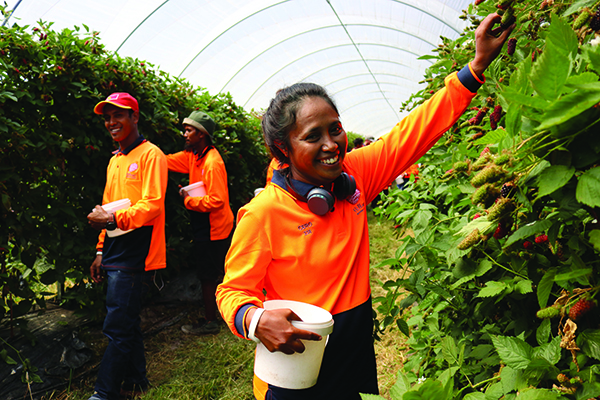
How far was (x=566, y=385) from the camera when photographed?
2.57 feet

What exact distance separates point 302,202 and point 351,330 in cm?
55

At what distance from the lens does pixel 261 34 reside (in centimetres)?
1080

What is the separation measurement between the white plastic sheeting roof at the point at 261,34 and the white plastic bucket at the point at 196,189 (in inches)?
179

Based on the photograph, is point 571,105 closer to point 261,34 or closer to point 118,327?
point 118,327

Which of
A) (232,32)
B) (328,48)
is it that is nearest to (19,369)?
(232,32)

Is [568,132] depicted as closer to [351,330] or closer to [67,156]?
[351,330]

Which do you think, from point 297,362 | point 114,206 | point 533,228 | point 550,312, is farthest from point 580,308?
point 114,206

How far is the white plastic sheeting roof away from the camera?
7.40 metres

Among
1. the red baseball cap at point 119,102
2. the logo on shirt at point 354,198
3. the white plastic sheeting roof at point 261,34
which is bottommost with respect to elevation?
the logo on shirt at point 354,198

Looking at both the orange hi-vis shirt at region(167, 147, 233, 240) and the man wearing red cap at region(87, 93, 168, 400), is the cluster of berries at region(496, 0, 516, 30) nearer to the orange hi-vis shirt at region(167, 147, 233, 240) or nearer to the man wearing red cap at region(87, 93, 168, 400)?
the man wearing red cap at region(87, 93, 168, 400)

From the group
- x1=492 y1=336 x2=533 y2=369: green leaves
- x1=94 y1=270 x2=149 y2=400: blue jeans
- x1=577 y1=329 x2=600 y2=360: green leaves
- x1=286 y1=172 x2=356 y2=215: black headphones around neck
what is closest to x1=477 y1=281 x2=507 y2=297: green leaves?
x1=492 y1=336 x2=533 y2=369: green leaves

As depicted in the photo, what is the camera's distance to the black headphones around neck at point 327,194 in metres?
1.47

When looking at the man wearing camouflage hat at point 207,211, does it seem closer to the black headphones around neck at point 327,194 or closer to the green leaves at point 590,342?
the black headphones around neck at point 327,194

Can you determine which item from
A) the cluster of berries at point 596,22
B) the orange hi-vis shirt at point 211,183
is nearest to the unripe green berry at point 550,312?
the cluster of berries at point 596,22
